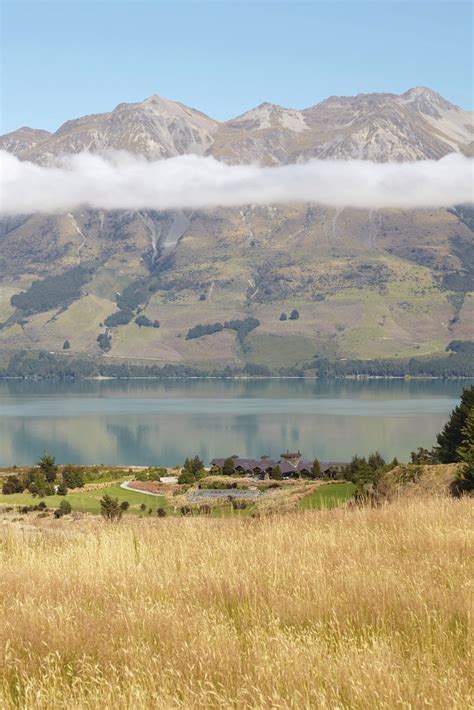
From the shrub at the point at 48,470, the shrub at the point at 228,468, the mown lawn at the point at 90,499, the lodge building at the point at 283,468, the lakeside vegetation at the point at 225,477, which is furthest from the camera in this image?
the shrub at the point at 228,468

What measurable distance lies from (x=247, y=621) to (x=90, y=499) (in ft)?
203

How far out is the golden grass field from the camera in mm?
5598

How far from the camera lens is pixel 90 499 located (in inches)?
2648

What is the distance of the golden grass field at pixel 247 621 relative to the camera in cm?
560

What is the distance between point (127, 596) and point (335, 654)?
2.49 metres

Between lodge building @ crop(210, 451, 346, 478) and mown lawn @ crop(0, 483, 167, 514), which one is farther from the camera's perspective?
lodge building @ crop(210, 451, 346, 478)

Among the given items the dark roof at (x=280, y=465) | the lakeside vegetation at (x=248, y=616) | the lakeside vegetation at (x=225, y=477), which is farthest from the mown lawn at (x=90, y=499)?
the lakeside vegetation at (x=248, y=616)

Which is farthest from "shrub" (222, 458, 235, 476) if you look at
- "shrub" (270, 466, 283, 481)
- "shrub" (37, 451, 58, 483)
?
"shrub" (37, 451, 58, 483)

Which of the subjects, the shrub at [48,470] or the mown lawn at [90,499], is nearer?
the mown lawn at [90,499]

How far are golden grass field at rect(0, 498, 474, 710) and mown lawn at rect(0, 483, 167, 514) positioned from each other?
159 ft

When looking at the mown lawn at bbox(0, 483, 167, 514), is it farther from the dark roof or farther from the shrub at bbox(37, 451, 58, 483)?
the dark roof

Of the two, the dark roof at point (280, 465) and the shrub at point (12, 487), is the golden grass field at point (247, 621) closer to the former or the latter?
the shrub at point (12, 487)

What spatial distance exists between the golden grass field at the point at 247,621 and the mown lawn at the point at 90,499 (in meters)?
48.6

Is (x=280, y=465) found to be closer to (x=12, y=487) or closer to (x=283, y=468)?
(x=283, y=468)
